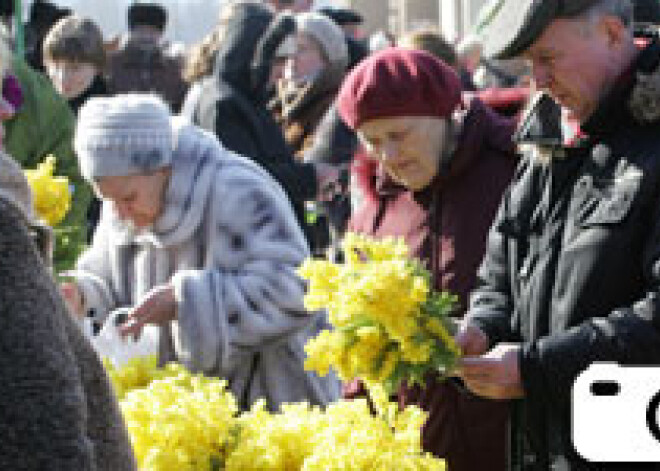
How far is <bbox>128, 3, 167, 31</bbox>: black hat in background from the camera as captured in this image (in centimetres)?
943

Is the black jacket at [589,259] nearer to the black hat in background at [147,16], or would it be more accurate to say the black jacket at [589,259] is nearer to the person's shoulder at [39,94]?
the person's shoulder at [39,94]

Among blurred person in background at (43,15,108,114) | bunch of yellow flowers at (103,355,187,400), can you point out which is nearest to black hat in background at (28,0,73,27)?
blurred person in background at (43,15,108,114)

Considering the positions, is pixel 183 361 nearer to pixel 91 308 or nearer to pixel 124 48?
pixel 91 308

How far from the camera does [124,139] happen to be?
13.1 ft

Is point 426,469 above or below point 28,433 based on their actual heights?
below

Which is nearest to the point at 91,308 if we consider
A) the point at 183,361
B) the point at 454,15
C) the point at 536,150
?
the point at 183,361

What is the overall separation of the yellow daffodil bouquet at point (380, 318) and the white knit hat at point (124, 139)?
132cm

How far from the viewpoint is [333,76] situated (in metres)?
6.41

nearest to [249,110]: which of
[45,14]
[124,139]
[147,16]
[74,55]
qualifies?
[74,55]

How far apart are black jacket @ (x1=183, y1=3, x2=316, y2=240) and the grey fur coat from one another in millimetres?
1713

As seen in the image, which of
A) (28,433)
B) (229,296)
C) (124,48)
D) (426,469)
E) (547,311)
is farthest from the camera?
(124,48)

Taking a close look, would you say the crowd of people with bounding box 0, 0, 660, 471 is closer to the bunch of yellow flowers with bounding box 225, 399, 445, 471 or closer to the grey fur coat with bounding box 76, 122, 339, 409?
the grey fur coat with bounding box 76, 122, 339, 409

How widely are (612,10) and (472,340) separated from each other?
2.44 feet

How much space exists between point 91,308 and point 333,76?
2.52 meters
